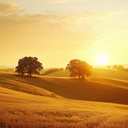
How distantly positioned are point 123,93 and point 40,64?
24429 millimetres

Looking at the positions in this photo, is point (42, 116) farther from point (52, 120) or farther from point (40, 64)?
point (40, 64)

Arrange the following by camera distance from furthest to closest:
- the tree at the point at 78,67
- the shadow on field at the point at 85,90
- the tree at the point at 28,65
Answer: the tree at the point at 78,67
the tree at the point at 28,65
the shadow on field at the point at 85,90

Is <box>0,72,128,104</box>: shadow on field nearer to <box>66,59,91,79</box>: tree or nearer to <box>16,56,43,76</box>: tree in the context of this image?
<box>66,59,91,79</box>: tree

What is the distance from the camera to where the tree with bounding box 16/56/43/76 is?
92625 millimetres

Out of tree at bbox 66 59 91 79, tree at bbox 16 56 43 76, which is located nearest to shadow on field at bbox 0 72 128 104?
tree at bbox 66 59 91 79

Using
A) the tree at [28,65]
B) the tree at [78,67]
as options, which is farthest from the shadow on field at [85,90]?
the tree at [28,65]

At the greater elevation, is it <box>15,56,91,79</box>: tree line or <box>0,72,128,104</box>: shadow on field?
<box>15,56,91,79</box>: tree line

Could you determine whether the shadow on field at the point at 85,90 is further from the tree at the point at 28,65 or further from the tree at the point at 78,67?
the tree at the point at 28,65

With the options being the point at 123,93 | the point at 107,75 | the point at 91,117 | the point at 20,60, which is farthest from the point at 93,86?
the point at 91,117

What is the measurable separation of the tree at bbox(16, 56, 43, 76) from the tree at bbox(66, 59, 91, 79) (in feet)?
34.3

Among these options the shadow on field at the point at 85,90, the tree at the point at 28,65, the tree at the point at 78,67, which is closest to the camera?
the shadow on field at the point at 85,90

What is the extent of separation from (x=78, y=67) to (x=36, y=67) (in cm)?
1382

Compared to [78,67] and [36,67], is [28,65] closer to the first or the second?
[36,67]

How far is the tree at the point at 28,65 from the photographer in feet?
304
